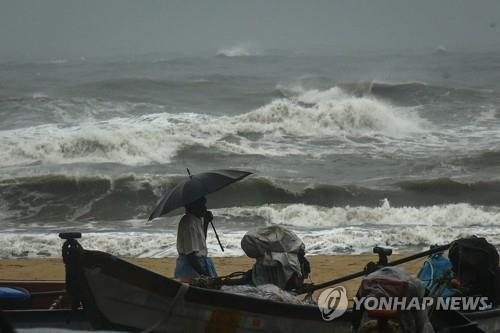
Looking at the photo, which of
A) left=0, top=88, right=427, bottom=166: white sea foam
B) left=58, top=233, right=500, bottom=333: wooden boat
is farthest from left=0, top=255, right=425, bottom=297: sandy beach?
left=0, top=88, right=427, bottom=166: white sea foam

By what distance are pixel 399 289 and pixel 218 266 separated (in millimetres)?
7768

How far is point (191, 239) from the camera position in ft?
24.9

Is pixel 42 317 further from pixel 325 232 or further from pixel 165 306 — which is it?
pixel 325 232

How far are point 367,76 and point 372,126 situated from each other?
18.1 metres

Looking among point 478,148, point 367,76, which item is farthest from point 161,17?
point 478,148

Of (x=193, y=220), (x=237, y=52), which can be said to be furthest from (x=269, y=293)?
(x=237, y=52)

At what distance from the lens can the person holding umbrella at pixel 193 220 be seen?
299 inches

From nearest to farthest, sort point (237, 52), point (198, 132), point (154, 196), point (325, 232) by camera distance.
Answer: point (325, 232), point (154, 196), point (198, 132), point (237, 52)

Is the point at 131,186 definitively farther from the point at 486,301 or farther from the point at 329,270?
the point at 486,301

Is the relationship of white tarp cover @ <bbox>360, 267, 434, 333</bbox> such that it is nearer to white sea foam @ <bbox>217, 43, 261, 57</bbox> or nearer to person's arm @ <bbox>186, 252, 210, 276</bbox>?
person's arm @ <bbox>186, 252, 210, 276</bbox>

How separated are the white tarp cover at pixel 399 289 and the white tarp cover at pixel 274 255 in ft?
6.10

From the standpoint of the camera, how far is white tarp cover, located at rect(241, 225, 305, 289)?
6719 mm

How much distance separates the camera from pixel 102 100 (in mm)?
35500

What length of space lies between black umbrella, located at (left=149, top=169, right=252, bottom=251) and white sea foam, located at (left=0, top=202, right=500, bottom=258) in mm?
5598
